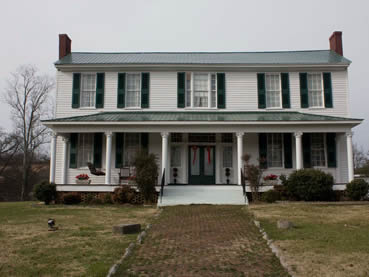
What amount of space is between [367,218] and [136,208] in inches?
344

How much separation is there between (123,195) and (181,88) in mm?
7192

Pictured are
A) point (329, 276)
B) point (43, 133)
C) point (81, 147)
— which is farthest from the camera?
point (43, 133)

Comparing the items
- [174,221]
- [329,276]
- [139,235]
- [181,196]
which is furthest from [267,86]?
[329,276]

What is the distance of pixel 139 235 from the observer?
28.3 ft

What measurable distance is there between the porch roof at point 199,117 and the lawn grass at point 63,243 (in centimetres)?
564

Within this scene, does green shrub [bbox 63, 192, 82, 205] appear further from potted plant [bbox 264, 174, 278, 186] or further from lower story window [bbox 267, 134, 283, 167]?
lower story window [bbox 267, 134, 283, 167]

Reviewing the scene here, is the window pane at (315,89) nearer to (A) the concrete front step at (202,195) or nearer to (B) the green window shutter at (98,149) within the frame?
(A) the concrete front step at (202,195)

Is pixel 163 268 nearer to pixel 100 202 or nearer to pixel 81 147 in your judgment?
pixel 100 202

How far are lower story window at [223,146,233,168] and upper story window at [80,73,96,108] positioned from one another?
810 cm

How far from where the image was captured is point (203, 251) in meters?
7.18

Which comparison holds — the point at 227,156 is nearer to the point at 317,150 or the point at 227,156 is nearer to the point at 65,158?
the point at 317,150

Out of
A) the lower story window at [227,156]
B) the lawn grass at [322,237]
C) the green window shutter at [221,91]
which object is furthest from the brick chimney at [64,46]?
the lawn grass at [322,237]

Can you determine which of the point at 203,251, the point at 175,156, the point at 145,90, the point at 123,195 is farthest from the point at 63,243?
the point at 145,90

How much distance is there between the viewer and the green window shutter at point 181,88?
19312 mm
